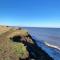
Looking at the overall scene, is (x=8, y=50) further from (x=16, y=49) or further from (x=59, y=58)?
(x=59, y=58)

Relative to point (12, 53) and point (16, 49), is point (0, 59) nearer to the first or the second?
point (12, 53)

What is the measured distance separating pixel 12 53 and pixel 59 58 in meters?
12.1

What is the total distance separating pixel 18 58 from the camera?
40.8 ft

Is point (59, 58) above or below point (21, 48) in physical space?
below

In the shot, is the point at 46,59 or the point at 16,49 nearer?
the point at 16,49

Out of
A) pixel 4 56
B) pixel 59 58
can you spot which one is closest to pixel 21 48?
pixel 4 56

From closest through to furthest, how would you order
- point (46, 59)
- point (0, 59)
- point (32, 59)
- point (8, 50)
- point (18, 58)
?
point (0, 59)
point (18, 58)
point (8, 50)
point (32, 59)
point (46, 59)

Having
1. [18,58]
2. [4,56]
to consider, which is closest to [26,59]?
[18,58]

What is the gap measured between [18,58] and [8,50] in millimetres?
1219

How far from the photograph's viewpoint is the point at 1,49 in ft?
42.7

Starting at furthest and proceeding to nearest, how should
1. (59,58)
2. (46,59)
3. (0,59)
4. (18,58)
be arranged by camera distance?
1. (59,58)
2. (46,59)
3. (18,58)
4. (0,59)

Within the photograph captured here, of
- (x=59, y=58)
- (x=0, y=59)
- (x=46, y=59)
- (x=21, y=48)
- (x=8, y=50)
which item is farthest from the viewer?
(x=59, y=58)

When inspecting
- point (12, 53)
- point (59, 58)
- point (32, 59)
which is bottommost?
point (59, 58)

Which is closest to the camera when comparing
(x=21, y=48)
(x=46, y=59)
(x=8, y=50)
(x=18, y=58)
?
(x=18, y=58)
